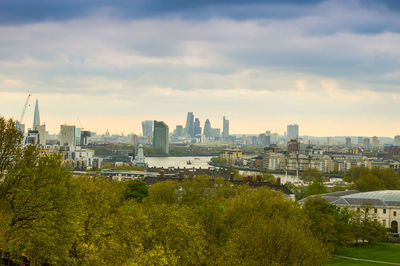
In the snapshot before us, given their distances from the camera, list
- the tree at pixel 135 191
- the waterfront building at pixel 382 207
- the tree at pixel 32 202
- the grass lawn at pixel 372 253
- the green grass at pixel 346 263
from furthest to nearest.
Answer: the tree at pixel 135 191 → the waterfront building at pixel 382 207 → the grass lawn at pixel 372 253 → the green grass at pixel 346 263 → the tree at pixel 32 202

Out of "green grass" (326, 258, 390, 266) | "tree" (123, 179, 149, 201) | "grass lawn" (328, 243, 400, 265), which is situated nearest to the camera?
"green grass" (326, 258, 390, 266)

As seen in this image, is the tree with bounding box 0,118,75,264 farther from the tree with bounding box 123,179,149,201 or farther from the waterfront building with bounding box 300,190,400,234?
the waterfront building with bounding box 300,190,400,234

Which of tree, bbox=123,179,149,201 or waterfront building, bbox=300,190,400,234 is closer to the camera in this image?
waterfront building, bbox=300,190,400,234

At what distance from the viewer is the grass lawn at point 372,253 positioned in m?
35.9

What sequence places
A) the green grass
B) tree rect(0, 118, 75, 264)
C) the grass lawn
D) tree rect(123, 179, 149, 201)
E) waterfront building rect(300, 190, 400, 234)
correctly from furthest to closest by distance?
tree rect(123, 179, 149, 201), waterfront building rect(300, 190, 400, 234), the grass lawn, the green grass, tree rect(0, 118, 75, 264)

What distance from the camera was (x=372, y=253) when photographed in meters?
39.4

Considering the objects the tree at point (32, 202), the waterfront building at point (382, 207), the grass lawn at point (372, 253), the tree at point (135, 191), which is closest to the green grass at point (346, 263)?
A: the grass lawn at point (372, 253)

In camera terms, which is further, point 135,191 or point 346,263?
point 135,191

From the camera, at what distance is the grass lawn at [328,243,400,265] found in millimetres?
35941

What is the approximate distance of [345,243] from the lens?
1612 inches

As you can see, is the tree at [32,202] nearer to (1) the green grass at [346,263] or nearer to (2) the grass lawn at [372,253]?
(1) the green grass at [346,263]

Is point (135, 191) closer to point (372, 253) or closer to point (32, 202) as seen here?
point (372, 253)

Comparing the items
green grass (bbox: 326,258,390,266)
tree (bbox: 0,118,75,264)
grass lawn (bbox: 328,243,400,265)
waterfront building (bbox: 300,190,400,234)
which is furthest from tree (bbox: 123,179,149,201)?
tree (bbox: 0,118,75,264)

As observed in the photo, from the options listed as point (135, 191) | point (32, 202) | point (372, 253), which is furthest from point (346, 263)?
point (135, 191)
